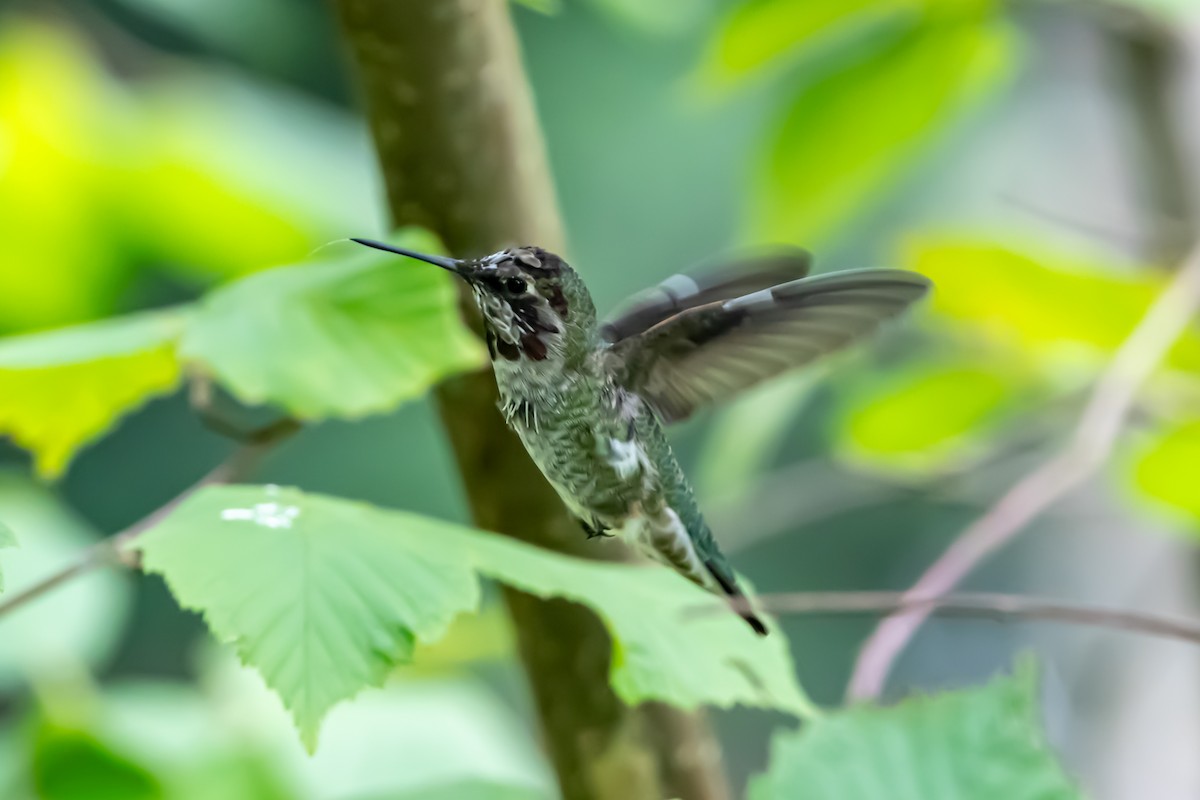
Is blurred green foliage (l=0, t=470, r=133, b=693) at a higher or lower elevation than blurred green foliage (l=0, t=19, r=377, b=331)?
lower

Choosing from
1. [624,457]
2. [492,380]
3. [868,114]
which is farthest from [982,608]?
[868,114]

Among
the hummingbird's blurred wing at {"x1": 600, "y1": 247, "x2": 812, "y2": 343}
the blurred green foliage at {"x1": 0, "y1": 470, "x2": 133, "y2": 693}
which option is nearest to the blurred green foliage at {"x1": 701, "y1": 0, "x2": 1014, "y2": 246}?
the hummingbird's blurred wing at {"x1": 600, "y1": 247, "x2": 812, "y2": 343}

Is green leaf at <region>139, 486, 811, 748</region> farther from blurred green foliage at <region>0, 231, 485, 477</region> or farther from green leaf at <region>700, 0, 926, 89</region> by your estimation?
green leaf at <region>700, 0, 926, 89</region>

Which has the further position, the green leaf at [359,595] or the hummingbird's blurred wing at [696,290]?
the hummingbird's blurred wing at [696,290]

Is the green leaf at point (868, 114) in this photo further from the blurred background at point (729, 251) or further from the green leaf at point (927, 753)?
the green leaf at point (927, 753)

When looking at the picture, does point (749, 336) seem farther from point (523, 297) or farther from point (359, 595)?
point (359, 595)

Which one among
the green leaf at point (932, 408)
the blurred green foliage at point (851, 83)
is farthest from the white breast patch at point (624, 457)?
the green leaf at point (932, 408)
